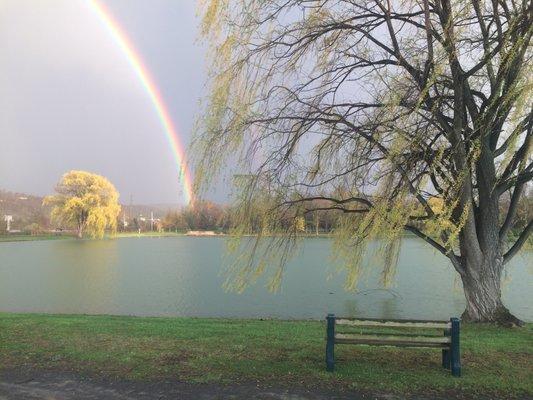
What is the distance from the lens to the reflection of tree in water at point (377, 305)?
1580 centimetres

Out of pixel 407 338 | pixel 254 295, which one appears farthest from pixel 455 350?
pixel 254 295

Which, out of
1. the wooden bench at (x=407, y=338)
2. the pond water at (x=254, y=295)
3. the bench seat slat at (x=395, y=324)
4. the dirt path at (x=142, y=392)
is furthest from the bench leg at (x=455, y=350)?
the pond water at (x=254, y=295)

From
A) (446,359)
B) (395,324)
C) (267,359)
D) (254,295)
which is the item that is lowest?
(254,295)

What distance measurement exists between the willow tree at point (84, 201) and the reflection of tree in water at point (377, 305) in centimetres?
6126

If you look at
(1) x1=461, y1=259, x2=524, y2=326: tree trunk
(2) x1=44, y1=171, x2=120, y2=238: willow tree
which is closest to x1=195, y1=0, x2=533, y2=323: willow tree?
(1) x1=461, y1=259, x2=524, y2=326: tree trunk

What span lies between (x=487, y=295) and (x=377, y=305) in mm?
7535

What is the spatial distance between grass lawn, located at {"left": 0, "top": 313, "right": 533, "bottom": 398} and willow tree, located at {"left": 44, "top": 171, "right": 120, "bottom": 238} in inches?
2754

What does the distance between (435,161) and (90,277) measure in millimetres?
22688

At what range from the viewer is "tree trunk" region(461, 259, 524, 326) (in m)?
10.1

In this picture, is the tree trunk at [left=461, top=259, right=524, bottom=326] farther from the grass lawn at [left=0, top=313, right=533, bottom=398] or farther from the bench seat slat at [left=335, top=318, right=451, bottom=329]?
the bench seat slat at [left=335, top=318, right=451, bottom=329]

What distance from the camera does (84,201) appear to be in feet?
250

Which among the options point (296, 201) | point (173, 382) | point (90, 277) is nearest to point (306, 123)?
point (296, 201)

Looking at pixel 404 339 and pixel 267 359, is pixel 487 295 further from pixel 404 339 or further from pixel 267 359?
pixel 267 359

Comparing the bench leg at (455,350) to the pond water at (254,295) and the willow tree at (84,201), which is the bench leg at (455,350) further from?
the willow tree at (84,201)
